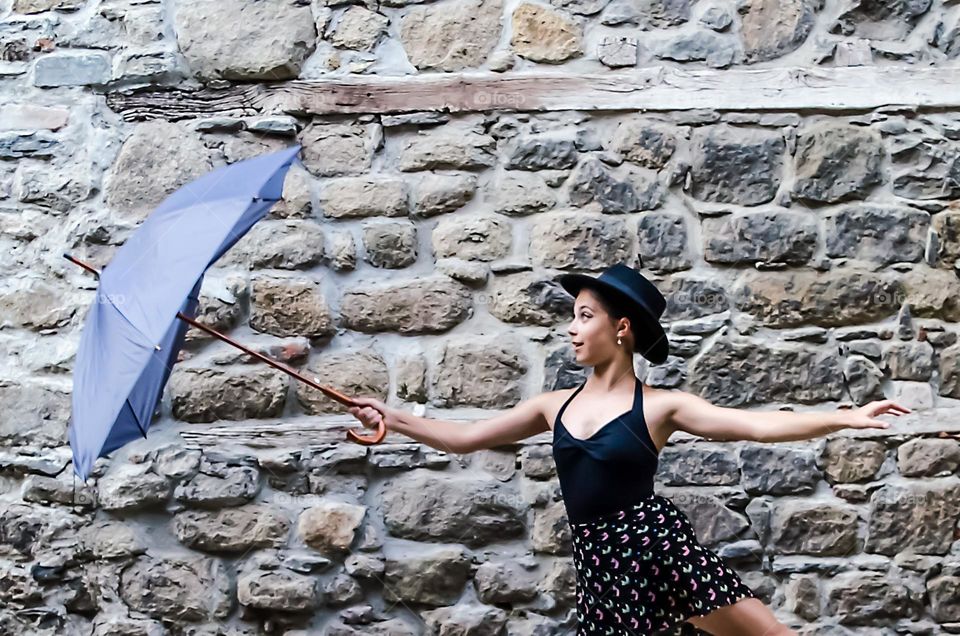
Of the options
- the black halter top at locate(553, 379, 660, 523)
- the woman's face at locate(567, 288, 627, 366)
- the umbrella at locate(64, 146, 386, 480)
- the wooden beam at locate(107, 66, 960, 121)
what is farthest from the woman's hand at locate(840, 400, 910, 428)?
the wooden beam at locate(107, 66, 960, 121)

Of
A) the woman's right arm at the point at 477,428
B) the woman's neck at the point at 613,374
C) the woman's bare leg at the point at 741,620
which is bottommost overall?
the woman's bare leg at the point at 741,620

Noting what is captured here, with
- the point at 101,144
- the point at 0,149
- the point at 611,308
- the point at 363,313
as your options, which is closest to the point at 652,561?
the point at 611,308

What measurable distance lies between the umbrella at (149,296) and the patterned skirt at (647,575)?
613 millimetres

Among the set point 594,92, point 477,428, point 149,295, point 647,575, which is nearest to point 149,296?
point 149,295

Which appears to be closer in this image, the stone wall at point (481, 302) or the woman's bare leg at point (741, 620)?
the woman's bare leg at point (741, 620)

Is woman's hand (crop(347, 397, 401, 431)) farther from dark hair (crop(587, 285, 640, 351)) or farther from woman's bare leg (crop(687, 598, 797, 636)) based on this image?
woman's bare leg (crop(687, 598, 797, 636))

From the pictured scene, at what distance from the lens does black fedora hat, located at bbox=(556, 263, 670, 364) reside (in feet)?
8.27

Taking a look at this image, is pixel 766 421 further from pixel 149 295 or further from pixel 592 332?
pixel 149 295

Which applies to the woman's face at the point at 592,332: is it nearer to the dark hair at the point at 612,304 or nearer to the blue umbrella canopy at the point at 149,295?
the dark hair at the point at 612,304

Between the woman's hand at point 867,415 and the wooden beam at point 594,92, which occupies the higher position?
the wooden beam at point 594,92

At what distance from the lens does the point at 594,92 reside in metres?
3.32

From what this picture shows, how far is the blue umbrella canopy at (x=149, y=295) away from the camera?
207 centimetres

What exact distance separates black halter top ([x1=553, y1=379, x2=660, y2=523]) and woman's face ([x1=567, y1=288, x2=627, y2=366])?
0.52ft

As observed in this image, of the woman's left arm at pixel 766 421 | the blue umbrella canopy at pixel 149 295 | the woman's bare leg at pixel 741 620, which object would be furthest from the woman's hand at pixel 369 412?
the woman's bare leg at pixel 741 620
